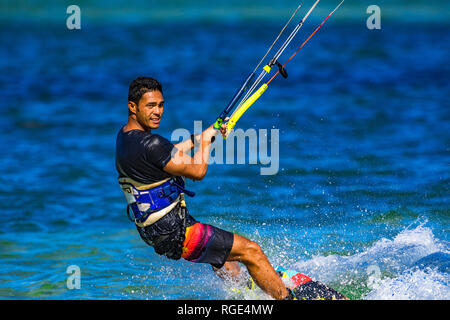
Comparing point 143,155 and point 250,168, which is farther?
point 250,168

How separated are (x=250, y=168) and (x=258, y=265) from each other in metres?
6.78

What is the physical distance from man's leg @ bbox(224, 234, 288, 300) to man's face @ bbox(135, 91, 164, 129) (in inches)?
47.1

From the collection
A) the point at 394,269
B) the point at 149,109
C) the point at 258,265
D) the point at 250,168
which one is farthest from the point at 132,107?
the point at 250,168

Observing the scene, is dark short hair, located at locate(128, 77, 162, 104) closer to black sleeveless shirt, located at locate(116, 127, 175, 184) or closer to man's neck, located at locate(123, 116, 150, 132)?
man's neck, located at locate(123, 116, 150, 132)

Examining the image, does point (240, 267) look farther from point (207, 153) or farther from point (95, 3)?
point (95, 3)

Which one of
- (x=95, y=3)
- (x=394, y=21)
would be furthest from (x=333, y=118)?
(x=95, y=3)

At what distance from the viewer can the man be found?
597 centimetres

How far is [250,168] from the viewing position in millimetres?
12914

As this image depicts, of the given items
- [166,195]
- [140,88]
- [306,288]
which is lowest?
[306,288]

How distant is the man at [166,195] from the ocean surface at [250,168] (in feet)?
2.43

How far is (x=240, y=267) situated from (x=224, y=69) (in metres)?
17.8

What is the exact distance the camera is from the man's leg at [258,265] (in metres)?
6.16

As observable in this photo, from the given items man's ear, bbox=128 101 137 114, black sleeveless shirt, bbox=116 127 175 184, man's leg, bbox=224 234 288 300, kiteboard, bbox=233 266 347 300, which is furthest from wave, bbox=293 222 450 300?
man's ear, bbox=128 101 137 114

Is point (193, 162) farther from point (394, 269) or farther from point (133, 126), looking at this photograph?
point (394, 269)
